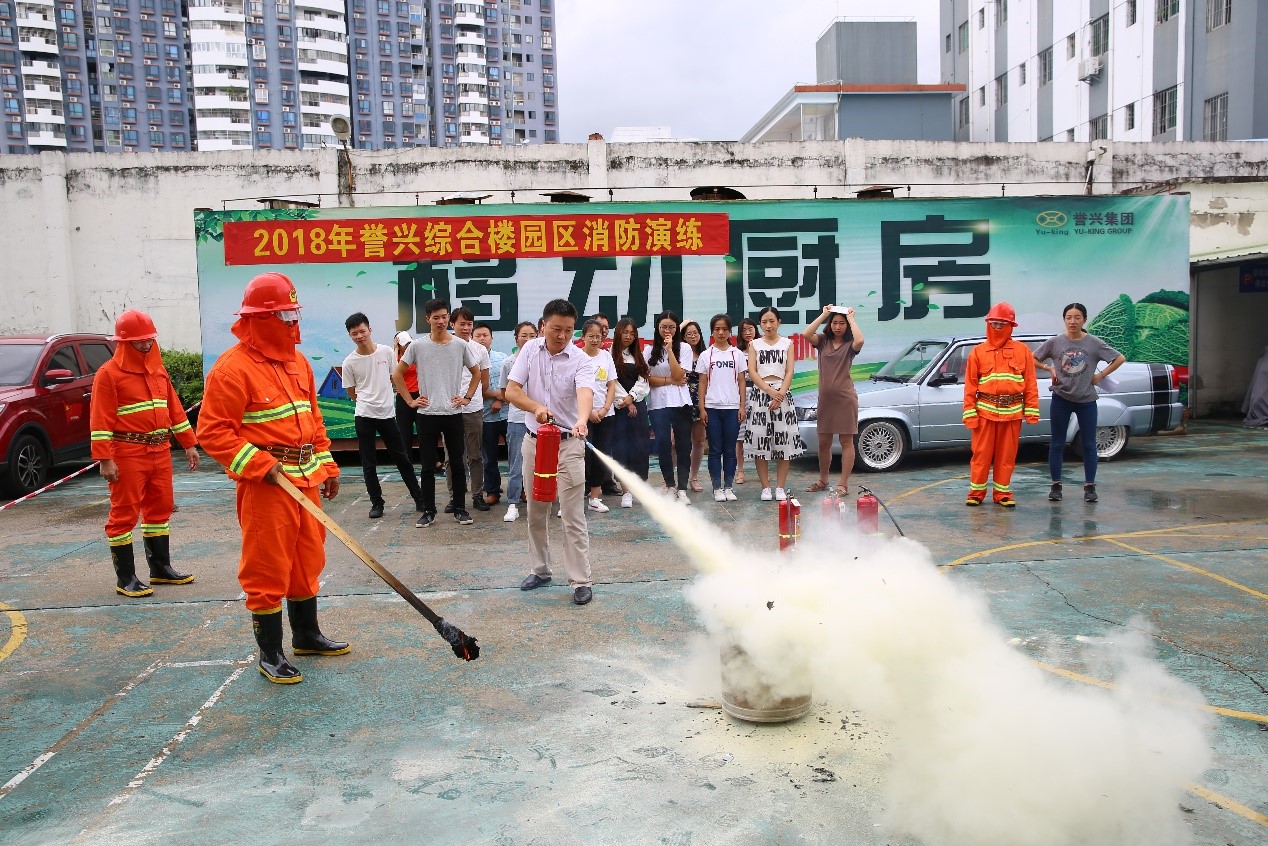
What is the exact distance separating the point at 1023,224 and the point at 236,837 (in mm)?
11773

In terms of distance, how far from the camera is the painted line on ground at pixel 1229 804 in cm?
307

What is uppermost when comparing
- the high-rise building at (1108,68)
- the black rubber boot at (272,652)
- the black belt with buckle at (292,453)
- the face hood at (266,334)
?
the high-rise building at (1108,68)

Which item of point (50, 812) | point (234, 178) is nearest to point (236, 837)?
point (50, 812)

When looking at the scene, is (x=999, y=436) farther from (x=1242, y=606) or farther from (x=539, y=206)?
(x=539, y=206)

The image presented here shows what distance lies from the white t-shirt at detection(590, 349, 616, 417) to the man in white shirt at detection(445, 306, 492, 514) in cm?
136

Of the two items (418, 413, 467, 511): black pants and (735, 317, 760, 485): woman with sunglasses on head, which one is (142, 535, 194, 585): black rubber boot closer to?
(418, 413, 467, 511): black pants

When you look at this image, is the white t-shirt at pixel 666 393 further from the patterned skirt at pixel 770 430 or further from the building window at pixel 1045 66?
the building window at pixel 1045 66

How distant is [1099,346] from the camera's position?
27.9ft

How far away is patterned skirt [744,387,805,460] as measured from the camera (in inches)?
358

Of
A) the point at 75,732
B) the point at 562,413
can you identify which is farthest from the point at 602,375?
the point at 75,732

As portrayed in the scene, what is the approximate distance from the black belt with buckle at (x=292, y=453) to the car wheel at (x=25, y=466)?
24.7ft

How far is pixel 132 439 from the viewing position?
6.17m

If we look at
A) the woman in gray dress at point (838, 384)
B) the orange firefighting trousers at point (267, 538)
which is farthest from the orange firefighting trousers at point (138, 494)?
the woman in gray dress at point (838, 384)

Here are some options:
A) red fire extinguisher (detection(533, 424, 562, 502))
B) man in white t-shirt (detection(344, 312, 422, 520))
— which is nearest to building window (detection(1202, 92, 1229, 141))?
man in white t-shirt (detection(344, 312, 422, 520))
